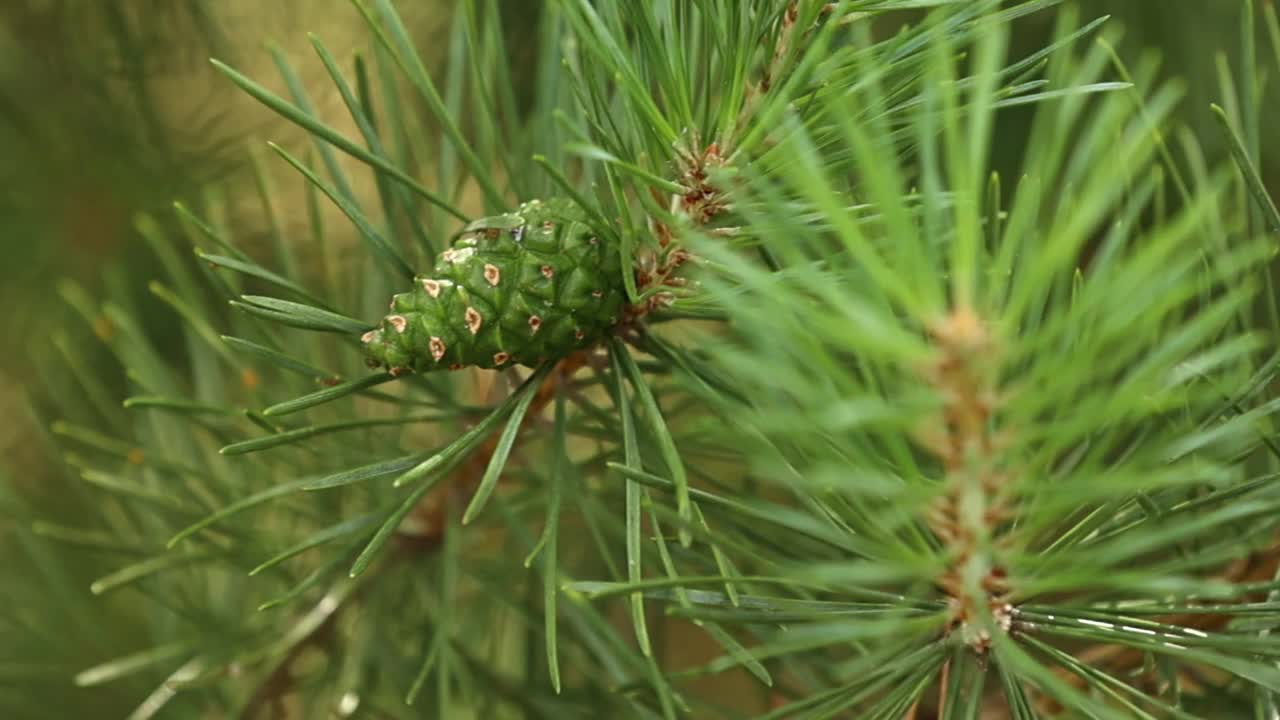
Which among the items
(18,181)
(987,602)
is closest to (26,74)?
(18,181)

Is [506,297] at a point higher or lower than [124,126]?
lower

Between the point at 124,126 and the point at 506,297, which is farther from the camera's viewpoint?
the point at 124,126

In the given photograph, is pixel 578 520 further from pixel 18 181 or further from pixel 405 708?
pixel 18 181

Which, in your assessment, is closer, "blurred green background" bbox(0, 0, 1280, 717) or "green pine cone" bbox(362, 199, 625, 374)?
"green pine cone" bbox(362, 199, 625, 374)

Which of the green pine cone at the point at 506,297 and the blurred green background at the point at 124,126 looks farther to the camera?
the blurred green background at the point at 124,126
